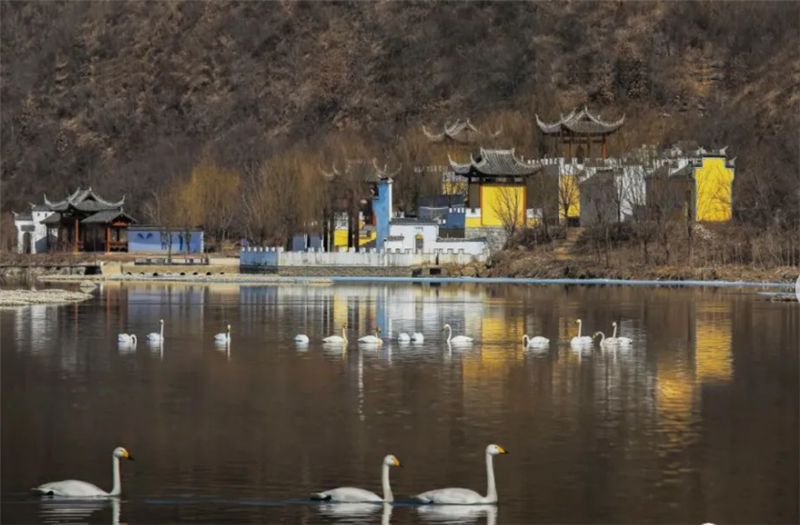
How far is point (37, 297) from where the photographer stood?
5044 cm

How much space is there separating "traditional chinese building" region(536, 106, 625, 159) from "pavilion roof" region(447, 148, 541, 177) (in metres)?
5.32

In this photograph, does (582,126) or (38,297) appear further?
(582,126)

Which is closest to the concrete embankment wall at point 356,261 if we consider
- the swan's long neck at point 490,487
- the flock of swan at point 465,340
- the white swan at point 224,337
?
the flock of swan at point 465,340

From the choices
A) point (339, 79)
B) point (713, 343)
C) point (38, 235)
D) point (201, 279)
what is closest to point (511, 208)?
point (201, 279)

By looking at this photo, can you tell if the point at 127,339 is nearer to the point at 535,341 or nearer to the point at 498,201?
the point at 535,341

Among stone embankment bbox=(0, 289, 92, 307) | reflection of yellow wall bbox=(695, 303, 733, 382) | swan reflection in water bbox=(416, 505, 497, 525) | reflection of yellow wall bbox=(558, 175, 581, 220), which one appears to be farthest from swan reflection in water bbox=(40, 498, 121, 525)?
reflection of yellow wall bbox=(558, 175, 581, 220)

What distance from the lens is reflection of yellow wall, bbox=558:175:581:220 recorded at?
73312mm

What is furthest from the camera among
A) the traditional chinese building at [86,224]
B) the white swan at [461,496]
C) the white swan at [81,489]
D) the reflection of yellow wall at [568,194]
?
the traditional chinese building at [86,224]

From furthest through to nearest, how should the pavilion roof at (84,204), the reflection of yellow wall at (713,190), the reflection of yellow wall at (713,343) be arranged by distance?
the pavilion roof at (84,204)
the reflection of yellow wall at (713,190)
the reflection of yellow wall at (713,343)

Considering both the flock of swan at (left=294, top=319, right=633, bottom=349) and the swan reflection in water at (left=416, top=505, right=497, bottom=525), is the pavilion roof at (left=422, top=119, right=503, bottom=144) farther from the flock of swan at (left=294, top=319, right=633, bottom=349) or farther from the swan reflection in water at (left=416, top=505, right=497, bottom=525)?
the swan reflection in water at (left=416, top=505, right=497, bottom=525)

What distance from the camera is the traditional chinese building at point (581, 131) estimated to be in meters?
78.6

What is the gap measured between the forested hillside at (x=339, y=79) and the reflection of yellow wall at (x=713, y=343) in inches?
1756

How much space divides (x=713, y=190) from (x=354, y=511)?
185ft

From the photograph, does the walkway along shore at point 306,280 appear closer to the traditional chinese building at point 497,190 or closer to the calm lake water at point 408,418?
the traditional chinese building at point 497,190
